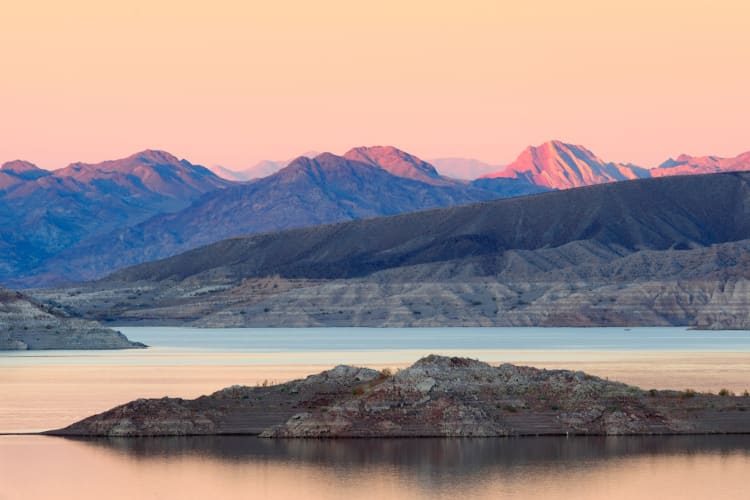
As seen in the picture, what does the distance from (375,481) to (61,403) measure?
3577 centimetres

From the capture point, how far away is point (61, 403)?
8000 centimetres

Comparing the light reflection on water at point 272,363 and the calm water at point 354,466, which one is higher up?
the light reflection on water at point 272,363

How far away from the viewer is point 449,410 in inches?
2303

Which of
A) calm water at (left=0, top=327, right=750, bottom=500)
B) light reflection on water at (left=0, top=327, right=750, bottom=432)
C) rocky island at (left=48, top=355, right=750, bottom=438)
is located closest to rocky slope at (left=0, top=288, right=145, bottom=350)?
light reflection on water at (left=0, top=327, right=750, bottom=432)

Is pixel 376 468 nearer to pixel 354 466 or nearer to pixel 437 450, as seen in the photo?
pixel 354 466

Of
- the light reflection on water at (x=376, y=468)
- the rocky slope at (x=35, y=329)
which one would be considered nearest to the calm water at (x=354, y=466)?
the light reflection on water at (x=376, y=468)

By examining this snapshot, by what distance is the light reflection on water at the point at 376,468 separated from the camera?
4597cm

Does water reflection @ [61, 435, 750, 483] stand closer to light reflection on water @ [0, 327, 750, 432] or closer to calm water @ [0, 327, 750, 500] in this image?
calm water @ [0, 327, 750, 500]

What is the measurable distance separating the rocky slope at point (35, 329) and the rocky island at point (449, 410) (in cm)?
9357

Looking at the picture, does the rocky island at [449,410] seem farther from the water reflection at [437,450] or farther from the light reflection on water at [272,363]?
the light reflection on water at [272,363]

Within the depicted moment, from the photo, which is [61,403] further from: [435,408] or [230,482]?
[230,482]

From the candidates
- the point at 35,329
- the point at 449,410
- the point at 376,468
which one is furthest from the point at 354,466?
the point at 35,329

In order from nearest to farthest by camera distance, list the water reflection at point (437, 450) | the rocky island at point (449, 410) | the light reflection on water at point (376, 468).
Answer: the light reflection on water at point (376, 468)
the water reflection at point (437, 450)
the rocky island at point (449, 410)

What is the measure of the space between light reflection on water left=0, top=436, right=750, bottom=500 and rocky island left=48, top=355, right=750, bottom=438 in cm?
104
